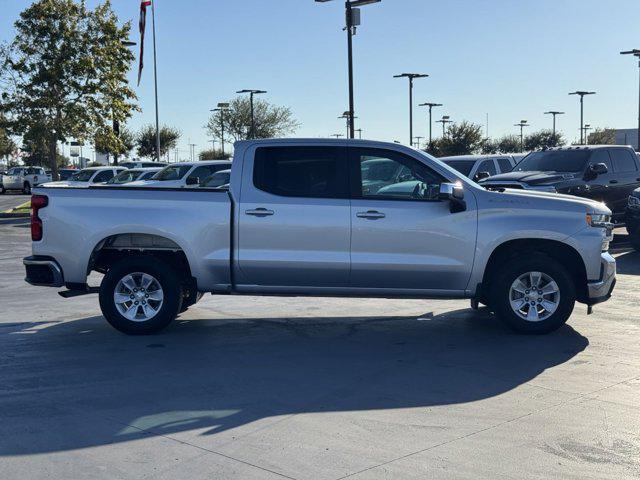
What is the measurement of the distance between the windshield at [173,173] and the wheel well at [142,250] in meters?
14.1

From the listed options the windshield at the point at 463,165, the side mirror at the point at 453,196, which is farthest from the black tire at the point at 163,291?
the windshield at the point at 463,165

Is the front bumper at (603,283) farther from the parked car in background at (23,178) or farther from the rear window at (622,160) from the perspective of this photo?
the parked car in background at (23,178)

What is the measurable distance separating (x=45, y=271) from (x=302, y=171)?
9.30ft

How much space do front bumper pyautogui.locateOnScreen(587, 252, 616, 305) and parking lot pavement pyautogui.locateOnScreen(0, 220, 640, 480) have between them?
0.39m

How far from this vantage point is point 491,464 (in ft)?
15.4

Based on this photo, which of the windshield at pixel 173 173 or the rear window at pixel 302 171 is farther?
the windshield at pixel 173 173

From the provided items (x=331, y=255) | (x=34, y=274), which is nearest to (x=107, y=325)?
(x=34, y=274)

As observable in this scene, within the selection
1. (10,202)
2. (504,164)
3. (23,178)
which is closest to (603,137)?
(23,178)

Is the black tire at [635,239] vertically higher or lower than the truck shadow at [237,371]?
higher

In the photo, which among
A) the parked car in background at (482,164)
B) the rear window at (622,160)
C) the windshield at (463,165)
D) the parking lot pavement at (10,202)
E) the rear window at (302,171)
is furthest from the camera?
the parking lot pavement at (10,202)

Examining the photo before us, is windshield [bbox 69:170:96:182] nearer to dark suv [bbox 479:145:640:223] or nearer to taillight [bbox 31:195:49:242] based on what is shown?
dark suv [bbox 479:145:640:223]

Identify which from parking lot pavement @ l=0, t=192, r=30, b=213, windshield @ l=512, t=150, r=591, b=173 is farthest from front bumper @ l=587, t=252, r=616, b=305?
parking lot pavement @ l=0, t=192, r=30, b=213

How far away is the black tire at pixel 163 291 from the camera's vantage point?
27.2ft

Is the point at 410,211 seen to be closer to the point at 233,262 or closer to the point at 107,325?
the point at 233,262
